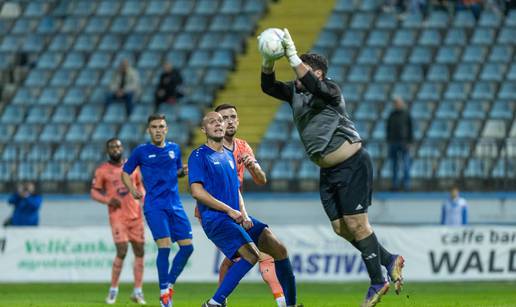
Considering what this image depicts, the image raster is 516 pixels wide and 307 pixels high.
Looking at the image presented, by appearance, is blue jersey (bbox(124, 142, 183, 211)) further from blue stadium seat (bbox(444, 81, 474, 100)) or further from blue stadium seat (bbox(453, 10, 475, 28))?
blue stadium seat (bbox(453, 10, 475, 28))

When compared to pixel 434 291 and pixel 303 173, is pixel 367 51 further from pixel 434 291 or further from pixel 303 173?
pixel 434 291

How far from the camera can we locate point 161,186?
17172 millimetres

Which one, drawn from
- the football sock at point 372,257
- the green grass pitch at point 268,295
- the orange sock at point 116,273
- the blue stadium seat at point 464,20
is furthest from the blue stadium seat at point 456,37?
the football sock at point 372,257

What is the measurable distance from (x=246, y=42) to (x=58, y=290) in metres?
12.7

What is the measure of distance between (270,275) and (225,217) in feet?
3.74

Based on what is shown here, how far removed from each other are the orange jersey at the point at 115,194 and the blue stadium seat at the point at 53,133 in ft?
37.1

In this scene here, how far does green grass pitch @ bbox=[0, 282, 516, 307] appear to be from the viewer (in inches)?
669

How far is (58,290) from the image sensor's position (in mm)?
22672

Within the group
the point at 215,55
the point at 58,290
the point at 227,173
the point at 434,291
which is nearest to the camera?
the point at 227,173

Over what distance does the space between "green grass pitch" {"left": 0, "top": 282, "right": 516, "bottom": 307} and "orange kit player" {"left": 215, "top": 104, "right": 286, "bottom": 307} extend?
221cm

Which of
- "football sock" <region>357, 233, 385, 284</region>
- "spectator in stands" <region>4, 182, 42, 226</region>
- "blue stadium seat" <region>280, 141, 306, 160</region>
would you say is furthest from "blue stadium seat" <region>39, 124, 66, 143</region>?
"football sock" <region>357, 233, 385, 284</region>

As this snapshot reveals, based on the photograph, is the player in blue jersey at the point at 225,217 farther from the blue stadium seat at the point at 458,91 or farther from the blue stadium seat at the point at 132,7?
the blue stadium seat at the point at 132,7

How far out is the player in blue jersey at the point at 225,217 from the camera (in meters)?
13.0

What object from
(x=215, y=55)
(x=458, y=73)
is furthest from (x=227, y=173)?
(x=215, y=55)
